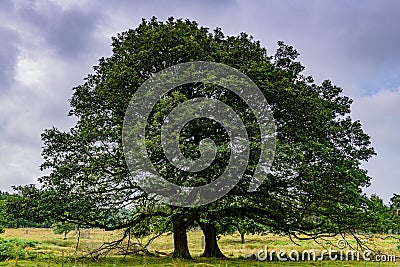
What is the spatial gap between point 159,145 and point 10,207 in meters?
7.13

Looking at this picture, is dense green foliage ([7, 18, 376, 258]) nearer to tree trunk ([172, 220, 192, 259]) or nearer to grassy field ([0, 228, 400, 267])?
tree trunk ([172, 220, 192, 259])

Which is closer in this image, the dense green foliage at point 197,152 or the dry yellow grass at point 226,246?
the dense green foliage at point 197,152

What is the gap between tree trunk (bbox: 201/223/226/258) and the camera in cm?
1902

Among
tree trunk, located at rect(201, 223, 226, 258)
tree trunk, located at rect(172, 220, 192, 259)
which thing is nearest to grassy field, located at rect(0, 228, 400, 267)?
tree trunk, located at rect(172, 220, 192, 259)

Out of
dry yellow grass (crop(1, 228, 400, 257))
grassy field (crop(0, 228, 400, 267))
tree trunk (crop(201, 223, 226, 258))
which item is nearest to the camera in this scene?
grassy field (crop(0, 228, 400, 267))

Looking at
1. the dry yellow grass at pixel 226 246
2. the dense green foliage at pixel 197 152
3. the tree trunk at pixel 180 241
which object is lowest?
the dry yellow grass at pixel 226 246

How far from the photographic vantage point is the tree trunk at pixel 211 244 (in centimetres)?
1902

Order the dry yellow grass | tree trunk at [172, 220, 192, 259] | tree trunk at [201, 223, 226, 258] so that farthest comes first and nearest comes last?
the dry yellow grass, tree trunk at [201, 223, 226, 258], tree trunk at [172, 220, 192, 259]

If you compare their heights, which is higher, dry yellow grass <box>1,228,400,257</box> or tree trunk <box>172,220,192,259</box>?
tree trunk <box>172,220,192,259</box>

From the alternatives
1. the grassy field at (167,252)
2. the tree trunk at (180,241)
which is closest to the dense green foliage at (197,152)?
the tree trunk at (180,241)

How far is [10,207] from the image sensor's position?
16.0 metres

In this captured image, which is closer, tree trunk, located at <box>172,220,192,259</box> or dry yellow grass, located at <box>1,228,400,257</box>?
tree trunk, located at <box>172,220,192,259</box>

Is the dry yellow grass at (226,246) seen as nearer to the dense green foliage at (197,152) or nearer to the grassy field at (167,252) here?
the grassy field at (167,252)

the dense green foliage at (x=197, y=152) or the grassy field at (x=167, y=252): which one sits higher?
the dense green foliage at (x=197, y=152)
